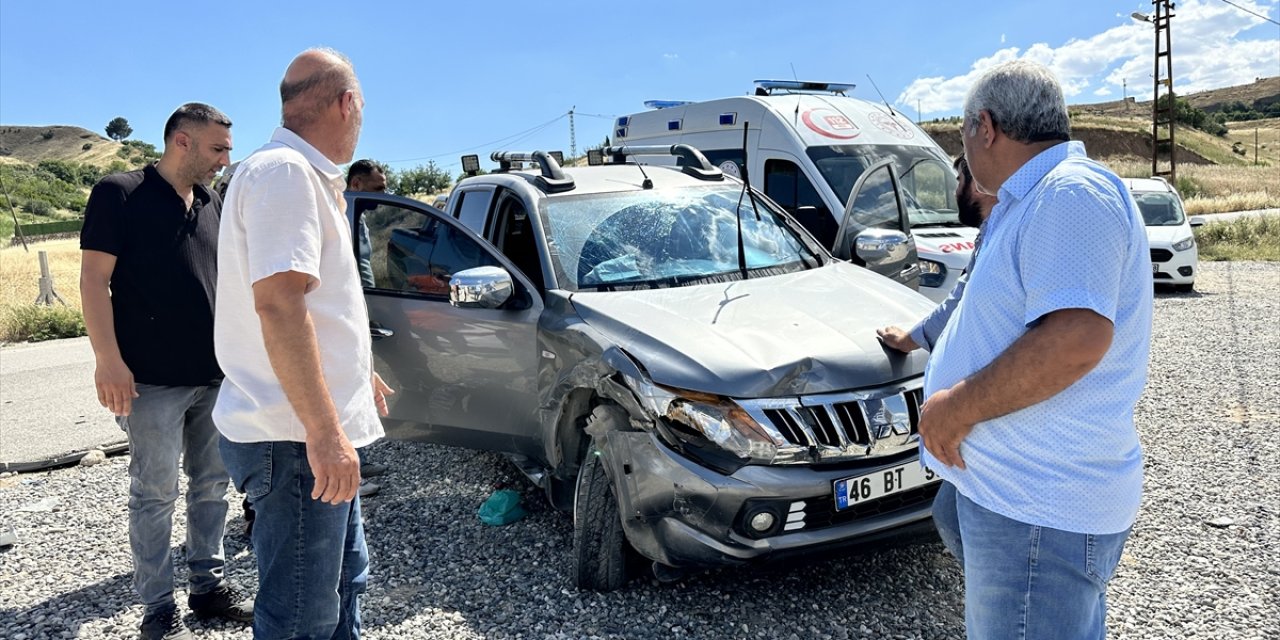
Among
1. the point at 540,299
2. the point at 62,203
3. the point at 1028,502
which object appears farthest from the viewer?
the point at 62,203

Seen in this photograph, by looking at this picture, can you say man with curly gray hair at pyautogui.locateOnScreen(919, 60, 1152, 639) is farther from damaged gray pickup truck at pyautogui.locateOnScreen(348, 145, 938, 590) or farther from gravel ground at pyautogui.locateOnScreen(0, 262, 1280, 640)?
gravel ground at pyautogui.locateOnScreen(0, 262, 1280, 640)

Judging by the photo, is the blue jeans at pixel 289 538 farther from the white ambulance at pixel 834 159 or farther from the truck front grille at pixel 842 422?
the white ambulance at pixel 834 159

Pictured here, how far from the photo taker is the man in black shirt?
304cm

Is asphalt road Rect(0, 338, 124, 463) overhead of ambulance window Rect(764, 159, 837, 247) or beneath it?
beneath

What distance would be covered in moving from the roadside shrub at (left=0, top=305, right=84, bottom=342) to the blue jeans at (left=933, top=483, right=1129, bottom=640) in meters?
13.8

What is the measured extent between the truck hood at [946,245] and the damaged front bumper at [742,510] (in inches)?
177

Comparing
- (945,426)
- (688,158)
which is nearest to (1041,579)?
(945,426)

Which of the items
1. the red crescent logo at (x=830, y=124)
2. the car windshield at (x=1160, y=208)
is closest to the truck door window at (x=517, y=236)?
the red crescent logo at (x=830, y=124)

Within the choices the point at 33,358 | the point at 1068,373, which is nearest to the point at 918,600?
the point at 1068,373

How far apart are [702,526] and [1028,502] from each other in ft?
4.21

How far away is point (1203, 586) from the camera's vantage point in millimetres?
3254

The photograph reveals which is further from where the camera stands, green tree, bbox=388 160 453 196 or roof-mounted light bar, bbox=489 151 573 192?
green tree, bbox=388 160 453 196

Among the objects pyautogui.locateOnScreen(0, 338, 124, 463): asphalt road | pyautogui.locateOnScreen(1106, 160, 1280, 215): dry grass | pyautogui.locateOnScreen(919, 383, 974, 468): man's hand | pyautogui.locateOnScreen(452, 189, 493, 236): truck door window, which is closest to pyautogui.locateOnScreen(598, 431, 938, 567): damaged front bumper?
pyautogui.locateOnScreen(919, 383, 974, 468): man's hand

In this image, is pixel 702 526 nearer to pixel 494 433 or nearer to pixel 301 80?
pixel 494 433
